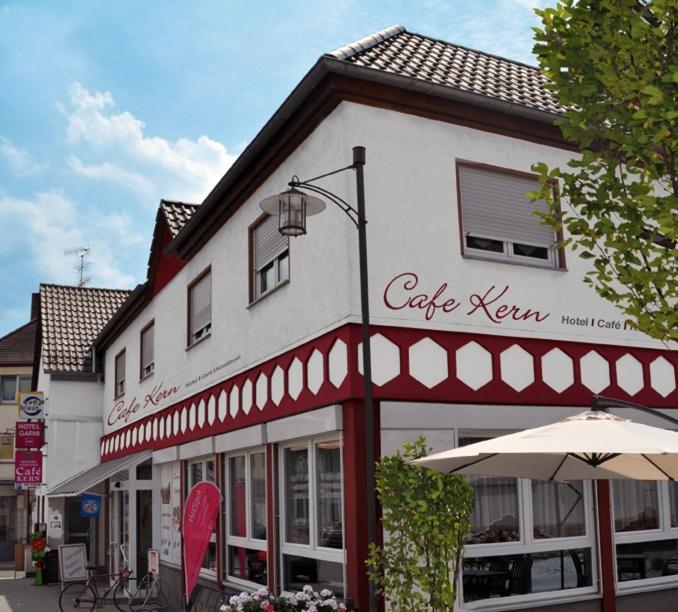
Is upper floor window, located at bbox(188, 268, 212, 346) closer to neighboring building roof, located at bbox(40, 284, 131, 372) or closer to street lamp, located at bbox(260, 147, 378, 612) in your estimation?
street lamp, located at bbox(260, 147, 378, 612)

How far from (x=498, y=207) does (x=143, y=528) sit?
1228 cm

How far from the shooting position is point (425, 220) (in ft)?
32.3

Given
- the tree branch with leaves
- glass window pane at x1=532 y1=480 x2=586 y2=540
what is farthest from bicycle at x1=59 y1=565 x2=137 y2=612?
the tree branch with leaves

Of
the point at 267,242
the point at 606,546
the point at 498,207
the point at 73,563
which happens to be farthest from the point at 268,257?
the point at 73,563

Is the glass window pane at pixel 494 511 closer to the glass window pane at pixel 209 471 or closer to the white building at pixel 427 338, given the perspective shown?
the white building at pixel 427 338

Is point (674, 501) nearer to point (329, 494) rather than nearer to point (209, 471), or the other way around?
point (329, 494)

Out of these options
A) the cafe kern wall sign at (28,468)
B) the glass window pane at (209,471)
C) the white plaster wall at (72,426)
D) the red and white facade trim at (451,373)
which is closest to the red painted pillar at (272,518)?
the red and white facade trim at (451,373)

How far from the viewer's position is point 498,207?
10.5 meters

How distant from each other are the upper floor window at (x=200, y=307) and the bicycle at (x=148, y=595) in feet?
13.0

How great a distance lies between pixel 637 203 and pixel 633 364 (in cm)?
511

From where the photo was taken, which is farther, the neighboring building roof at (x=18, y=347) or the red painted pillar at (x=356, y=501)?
the neighboring building roof at (x=18, y=347)

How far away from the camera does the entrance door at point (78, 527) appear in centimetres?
2536

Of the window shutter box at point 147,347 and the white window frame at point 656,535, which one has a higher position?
the window shutter box at point 147,347

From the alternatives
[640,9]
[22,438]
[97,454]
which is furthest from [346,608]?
[22,438]
